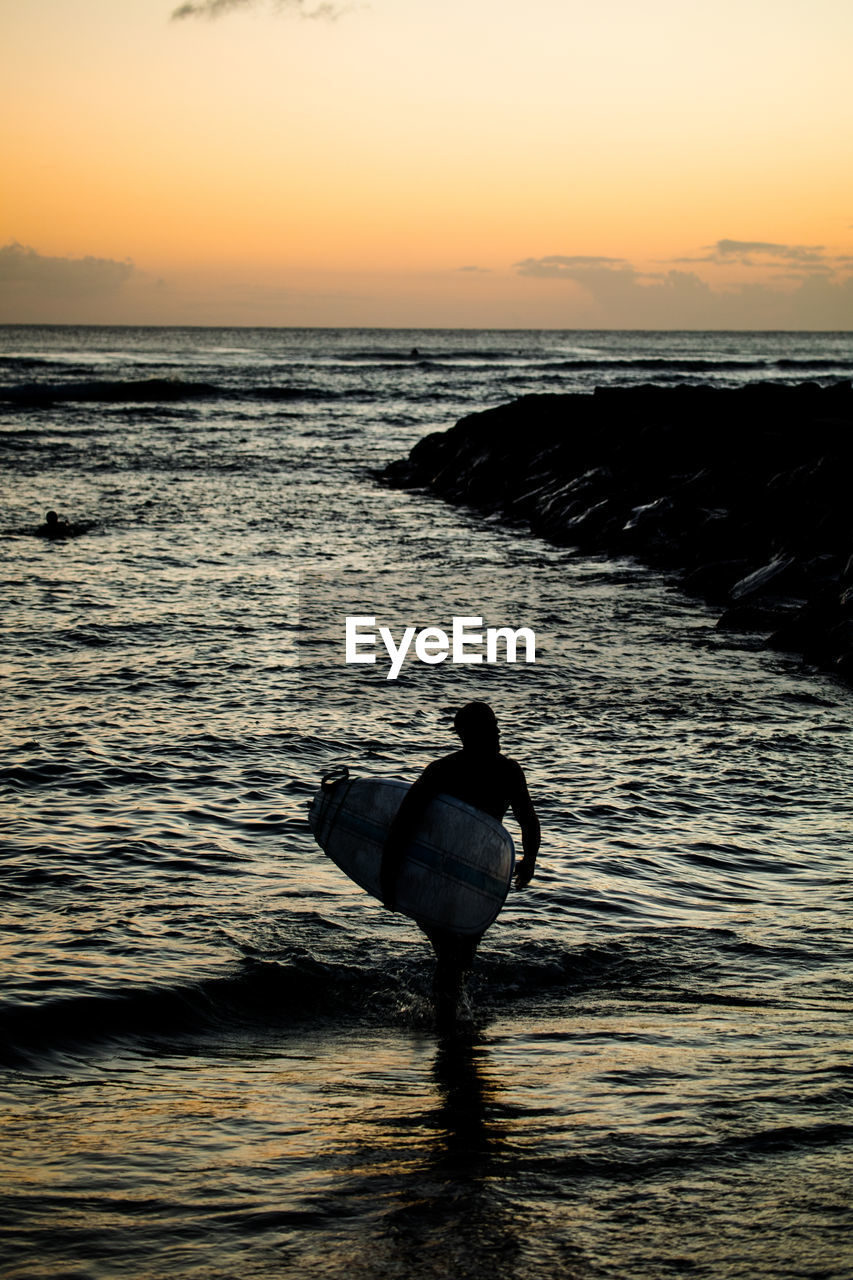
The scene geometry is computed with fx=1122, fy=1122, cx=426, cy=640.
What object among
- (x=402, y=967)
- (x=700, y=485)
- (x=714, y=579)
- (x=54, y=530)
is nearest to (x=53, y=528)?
(x=54, y=530)

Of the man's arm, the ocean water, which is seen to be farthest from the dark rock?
the man's arm

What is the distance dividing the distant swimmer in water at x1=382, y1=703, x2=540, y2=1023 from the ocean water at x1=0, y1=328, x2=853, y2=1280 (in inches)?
37.8

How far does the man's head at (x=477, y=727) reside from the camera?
5.74 m

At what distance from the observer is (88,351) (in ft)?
423

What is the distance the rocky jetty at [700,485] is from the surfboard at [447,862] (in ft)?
29.1

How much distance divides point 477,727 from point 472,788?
0.35m

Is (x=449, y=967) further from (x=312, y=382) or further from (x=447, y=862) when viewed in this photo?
(x=312, y=382)

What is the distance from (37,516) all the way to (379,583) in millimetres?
9915

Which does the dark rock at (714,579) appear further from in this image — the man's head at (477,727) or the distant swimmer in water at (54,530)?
the man's head at (477,727)

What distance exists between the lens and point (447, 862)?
577 centimetres

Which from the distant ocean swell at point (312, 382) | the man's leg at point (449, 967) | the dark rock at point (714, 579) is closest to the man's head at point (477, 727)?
the man's leg at point (449, 967)

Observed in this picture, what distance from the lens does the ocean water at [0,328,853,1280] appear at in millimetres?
4098

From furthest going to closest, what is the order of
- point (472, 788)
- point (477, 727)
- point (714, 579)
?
point (714, 579) → point (472, 788) → point (477, 727)

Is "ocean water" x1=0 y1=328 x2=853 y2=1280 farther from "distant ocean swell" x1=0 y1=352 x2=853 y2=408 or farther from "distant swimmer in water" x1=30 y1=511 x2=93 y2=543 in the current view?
"distant ocean swell" x1=0 y1=352 x2=853 y2=408
